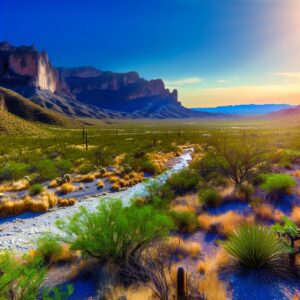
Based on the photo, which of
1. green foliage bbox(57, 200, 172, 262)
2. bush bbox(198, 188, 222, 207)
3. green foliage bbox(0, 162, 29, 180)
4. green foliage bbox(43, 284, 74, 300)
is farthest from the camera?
green foliage bbox(0, 162, 29, 180)

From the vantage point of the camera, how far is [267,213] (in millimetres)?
7770

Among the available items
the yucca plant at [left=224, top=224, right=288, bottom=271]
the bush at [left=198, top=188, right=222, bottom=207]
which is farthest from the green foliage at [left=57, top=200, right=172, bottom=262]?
the bush at [left=198, top=188, right=222, bottom=207]

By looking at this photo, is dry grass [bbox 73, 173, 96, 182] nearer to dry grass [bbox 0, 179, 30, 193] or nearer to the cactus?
dry grass [bbox 0, 179, 30, 193]

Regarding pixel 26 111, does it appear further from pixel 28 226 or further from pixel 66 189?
pixel 28 226

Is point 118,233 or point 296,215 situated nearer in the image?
point 118,233

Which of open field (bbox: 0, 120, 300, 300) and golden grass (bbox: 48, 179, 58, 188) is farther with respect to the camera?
golden grass (bbox: 48, 179, 58, 188)

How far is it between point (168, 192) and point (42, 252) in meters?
5.97

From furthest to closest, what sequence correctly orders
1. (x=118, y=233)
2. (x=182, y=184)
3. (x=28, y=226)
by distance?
(x=182, y=184)
(x=28, y=226)
(x=118, y=233)

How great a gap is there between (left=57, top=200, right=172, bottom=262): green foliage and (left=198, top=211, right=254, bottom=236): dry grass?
69.2 inches

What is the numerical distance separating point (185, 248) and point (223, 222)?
1.84m

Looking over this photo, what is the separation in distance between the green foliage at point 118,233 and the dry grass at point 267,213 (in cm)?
337

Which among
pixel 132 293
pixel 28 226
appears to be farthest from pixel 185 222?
pixel 28 226

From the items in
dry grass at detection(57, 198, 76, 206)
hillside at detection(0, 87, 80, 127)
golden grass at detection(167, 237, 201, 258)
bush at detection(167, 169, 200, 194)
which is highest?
hillside at detection(0, 87, 80, 127)

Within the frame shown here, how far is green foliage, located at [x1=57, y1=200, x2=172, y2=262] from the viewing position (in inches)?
212
